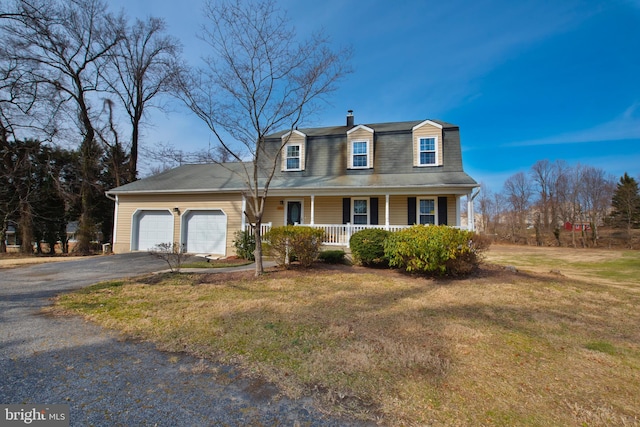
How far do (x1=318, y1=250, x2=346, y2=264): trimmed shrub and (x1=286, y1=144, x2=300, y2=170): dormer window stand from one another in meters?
5.45

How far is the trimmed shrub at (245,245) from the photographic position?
1169cm

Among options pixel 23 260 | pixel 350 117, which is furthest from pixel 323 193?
pixel 23 260

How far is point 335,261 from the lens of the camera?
10.2 meters

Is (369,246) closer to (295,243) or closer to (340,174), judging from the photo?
(295,243)

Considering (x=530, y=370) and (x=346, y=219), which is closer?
(x=530, y=370)

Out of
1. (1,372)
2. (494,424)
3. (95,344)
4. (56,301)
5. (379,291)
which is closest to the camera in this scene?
(494,424)

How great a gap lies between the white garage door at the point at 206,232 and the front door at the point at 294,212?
2830mm

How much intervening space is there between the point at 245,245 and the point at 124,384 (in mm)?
9337

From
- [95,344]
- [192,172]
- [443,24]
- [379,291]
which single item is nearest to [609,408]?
[379,291]

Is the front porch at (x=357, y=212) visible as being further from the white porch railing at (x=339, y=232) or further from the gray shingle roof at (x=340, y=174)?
the gray shingle roof at (x=340, y=174)

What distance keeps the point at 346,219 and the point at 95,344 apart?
10213 mm

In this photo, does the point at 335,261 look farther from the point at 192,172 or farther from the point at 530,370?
the point at 192,172

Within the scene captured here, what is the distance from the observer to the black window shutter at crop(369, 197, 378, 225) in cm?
1267

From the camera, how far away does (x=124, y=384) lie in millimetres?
2611
